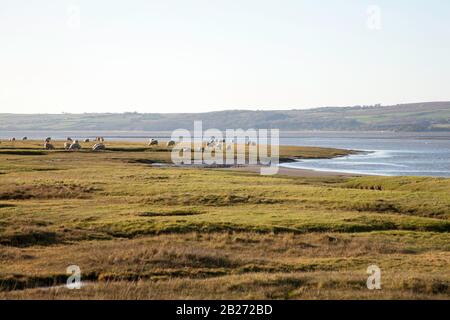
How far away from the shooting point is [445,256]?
29.9 meters

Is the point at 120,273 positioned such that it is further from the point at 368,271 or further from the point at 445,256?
the point at 445,256

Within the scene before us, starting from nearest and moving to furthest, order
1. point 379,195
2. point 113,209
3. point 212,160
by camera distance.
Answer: point 113,209
point 379,195
point 212,160

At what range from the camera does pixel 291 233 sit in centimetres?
3559

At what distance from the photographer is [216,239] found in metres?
33.3

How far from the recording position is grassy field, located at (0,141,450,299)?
21031 mm

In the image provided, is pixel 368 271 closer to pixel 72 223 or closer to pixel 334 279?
pixel 334 279

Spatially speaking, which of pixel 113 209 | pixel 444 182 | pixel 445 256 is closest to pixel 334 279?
pixel 445 256

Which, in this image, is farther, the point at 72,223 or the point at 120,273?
the point at 72,223

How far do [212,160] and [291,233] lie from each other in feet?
255

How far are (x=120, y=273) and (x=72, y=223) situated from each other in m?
14.3

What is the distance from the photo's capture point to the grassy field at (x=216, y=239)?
69.0 feet
